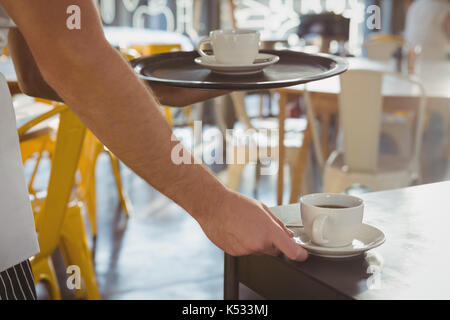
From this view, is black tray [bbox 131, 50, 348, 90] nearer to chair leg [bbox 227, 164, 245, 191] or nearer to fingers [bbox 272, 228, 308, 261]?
fingers [bbox 272, 228, 308, 261]

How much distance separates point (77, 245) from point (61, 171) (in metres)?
0.49

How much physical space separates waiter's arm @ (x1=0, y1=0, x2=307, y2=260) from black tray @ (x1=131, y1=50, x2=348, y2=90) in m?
0.14

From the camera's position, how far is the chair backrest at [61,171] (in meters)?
1.51

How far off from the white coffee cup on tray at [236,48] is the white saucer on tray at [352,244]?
0.29 m

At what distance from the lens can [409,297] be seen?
1.95ft

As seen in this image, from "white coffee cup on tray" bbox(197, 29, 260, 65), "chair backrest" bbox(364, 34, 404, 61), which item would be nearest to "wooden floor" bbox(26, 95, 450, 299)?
"chair backrest" bbox(364, 34, 404, 61)

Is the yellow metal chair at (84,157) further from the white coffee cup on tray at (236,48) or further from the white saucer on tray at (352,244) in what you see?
the white saucer on tray at (352,244)

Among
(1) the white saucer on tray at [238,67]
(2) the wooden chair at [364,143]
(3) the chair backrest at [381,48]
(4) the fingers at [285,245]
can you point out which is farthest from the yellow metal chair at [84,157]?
(3) the chair backrest at [381,48]

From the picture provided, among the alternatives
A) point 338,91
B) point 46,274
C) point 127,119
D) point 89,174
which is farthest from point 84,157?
point 127,119

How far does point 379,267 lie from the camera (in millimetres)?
665

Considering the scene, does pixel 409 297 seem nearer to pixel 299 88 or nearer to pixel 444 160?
pixel 299 88

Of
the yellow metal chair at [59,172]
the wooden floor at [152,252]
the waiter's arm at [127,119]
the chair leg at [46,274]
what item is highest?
the waiter's arm at [127,119]

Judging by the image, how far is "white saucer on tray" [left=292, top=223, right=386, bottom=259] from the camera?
67cm
